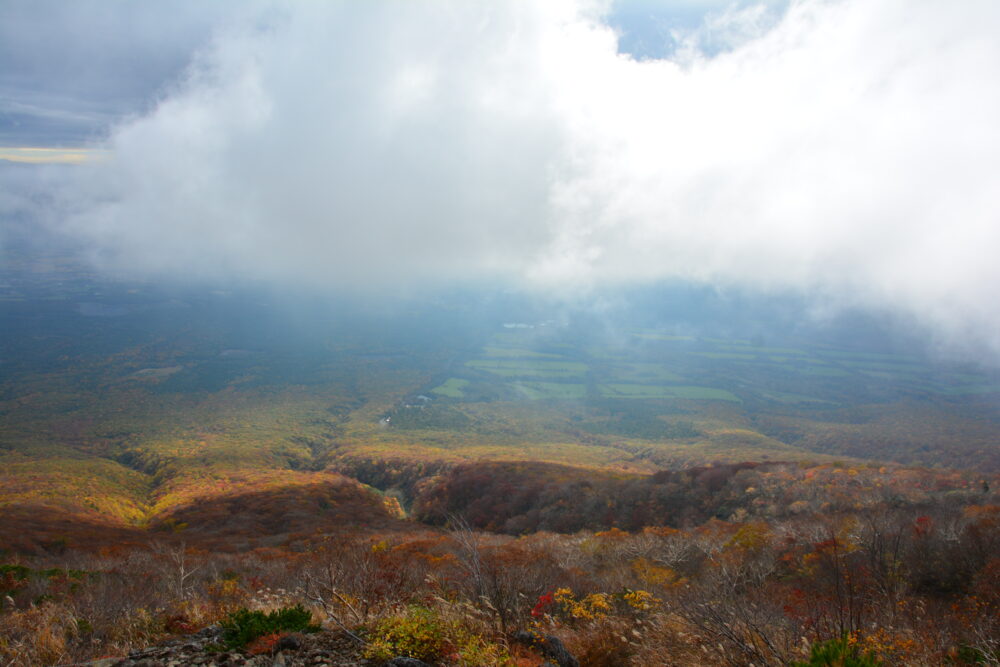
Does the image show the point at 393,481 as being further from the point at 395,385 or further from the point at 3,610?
the point at 395,385

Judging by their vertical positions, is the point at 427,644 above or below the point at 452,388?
above

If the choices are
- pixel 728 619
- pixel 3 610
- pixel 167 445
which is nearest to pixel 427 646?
pixel 728 619

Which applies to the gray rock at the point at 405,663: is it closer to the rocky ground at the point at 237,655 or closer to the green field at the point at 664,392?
the rocky ground at the point at 237,655

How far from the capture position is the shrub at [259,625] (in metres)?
6.32

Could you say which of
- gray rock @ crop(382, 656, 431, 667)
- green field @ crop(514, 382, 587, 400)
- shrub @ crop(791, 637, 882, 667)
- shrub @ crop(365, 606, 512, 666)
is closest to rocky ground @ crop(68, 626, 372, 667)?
shrub @ crop(365, 606, 512, 666)

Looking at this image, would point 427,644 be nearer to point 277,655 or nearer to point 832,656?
point 277,655

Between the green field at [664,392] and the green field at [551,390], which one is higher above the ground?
the green field at [664,392]

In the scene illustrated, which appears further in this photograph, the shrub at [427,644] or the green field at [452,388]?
the green field at [452,388]

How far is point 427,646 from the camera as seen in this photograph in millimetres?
6398

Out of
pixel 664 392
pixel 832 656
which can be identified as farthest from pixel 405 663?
pixel 664 392

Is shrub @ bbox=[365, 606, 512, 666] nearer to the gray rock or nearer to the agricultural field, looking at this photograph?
the gray rock

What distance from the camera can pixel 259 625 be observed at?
6.50 meters

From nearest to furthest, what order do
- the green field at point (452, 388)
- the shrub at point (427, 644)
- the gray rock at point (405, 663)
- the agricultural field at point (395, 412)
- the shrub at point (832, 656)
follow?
1. the shrub at point (832, 656)
2. the gray rock at point (405, 663)
3. the shrub at point (427, 644)
4. the agricultural field at point (395, 412)
5. the green field at point (452, 388)

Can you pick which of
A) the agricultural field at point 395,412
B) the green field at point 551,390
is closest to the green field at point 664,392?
the agricultural field at point 395,412
